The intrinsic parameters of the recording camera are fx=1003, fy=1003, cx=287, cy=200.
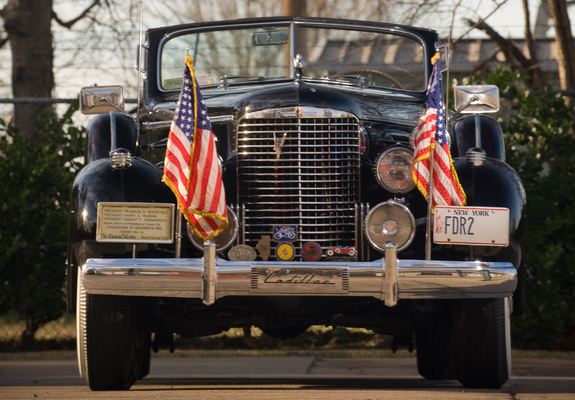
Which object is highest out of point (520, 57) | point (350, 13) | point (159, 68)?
point (350, 13)

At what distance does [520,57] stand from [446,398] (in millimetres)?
8319

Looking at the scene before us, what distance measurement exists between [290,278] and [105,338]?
3.73 ft

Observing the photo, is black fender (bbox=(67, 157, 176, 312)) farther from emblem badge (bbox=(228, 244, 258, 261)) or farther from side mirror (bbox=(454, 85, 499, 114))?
side mirror (bbox=(454, 85, 499, 114))

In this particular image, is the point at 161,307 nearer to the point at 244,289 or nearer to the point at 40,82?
the point at 244,289

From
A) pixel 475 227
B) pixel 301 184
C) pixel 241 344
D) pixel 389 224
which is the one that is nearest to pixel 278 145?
pixel 301 184

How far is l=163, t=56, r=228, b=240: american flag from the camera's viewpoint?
4938 millimetres

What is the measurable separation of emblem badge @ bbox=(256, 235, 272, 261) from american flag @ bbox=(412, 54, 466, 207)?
0.86 metres

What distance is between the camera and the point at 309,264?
470 cm

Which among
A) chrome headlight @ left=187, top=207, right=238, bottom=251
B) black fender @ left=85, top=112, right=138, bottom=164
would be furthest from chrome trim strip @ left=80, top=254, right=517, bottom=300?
black fender @ left=85, top=112, right=138, bottom=164

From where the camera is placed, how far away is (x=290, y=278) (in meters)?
4.69

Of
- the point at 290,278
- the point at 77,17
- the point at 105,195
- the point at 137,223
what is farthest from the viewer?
the point at 77,17

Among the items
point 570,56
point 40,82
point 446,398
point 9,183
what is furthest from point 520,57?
point 446,398

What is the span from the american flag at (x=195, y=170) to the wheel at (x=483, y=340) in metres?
1.40

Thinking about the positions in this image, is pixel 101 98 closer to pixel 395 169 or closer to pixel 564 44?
pixel 395 169
